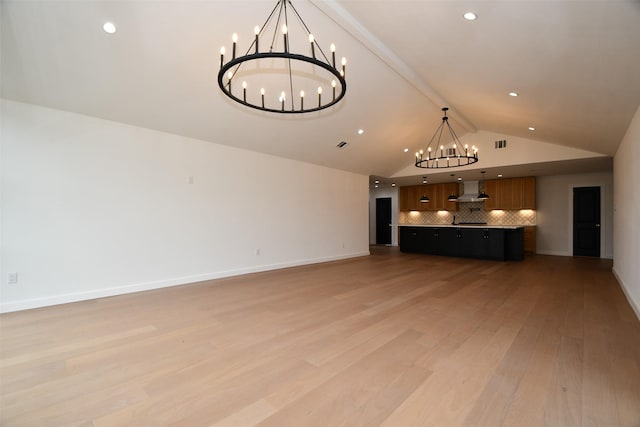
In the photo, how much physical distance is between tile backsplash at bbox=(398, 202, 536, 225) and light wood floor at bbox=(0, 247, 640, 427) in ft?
19.6

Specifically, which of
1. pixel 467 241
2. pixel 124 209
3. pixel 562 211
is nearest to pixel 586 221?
pixel 562 211

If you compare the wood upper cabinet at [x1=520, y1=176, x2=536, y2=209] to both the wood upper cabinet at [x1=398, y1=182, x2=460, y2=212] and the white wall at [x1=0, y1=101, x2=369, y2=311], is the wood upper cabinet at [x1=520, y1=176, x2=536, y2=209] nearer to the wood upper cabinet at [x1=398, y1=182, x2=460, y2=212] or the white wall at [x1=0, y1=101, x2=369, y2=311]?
the wood upper cabinet at [x1=398, y1=182, x2=460, y2=212]

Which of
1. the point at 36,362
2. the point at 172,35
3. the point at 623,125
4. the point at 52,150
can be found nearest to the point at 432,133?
the point at 623,125

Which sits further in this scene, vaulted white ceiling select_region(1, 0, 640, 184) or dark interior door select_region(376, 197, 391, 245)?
dark interior door select_region(376, 197, 391, 245)

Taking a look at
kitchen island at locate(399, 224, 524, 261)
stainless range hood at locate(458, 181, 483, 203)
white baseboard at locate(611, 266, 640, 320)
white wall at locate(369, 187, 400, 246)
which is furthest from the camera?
white wall at locate(369, 187, 400, 246)

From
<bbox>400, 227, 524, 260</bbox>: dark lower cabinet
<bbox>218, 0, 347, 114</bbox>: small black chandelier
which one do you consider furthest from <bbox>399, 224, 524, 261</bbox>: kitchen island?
<bbox>218, 0, 347, 114</bbox>: small black chandelier

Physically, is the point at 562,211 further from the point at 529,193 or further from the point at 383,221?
the point at 383,221

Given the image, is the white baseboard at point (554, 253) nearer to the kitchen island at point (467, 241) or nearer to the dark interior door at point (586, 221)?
the dark interior door at point (586, 221)

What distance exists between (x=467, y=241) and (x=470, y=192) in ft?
9.41

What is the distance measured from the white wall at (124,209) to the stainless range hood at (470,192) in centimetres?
646

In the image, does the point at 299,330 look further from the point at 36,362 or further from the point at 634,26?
the point at 634,26

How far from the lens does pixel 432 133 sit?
26.4ft

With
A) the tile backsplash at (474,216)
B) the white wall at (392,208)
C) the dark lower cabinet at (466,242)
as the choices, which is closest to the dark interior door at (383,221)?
the white wall at (392,208)

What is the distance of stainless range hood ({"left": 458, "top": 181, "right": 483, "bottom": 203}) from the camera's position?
410 inches
